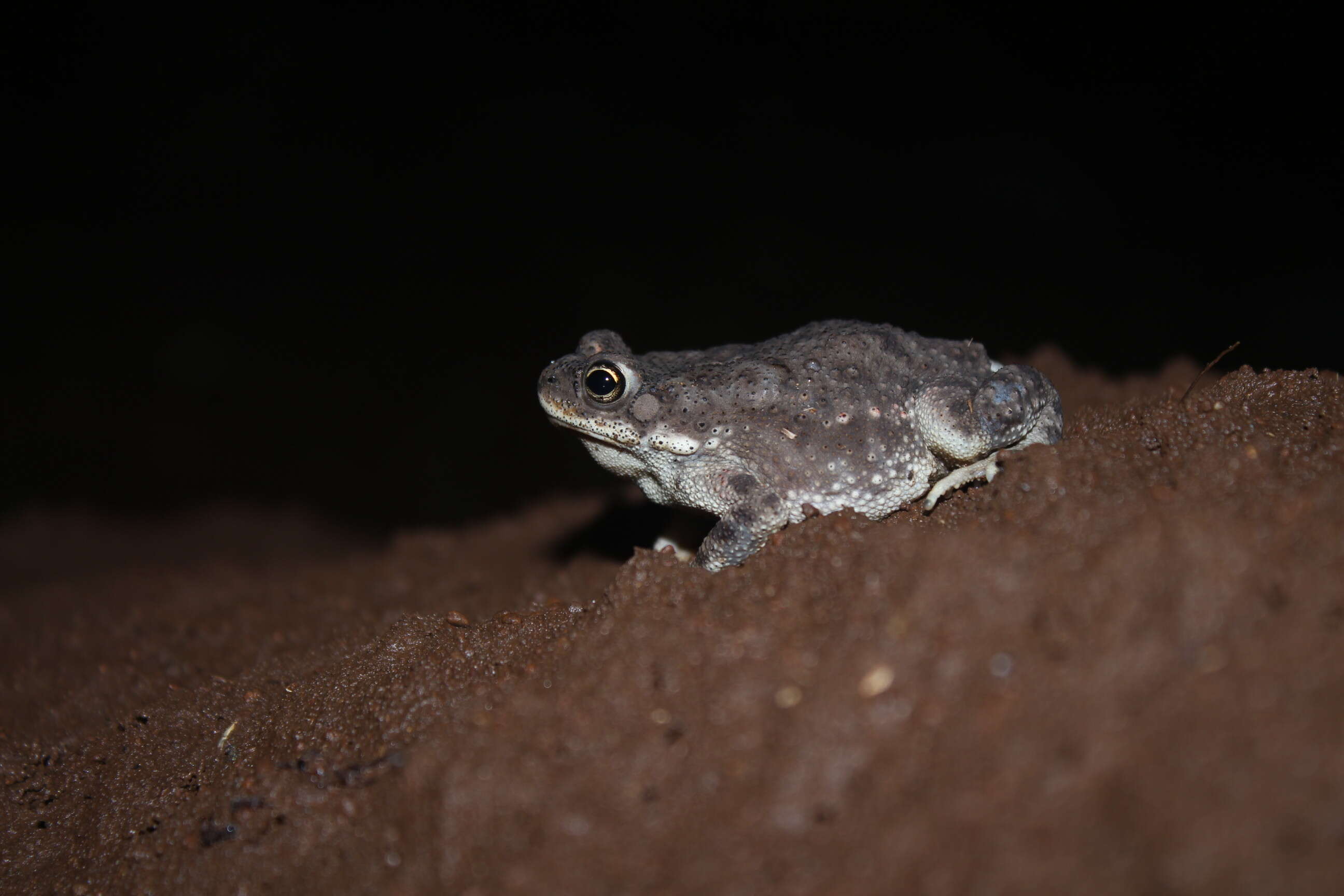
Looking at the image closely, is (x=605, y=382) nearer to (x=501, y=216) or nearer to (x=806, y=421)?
(x=806, y=421)

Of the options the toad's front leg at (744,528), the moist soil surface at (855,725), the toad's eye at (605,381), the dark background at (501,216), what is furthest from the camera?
the dark background at (501,216)

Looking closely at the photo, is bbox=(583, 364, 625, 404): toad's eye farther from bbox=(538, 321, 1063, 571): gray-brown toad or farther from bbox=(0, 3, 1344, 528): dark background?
bbox=(0, 3, 1344, 528): dark background

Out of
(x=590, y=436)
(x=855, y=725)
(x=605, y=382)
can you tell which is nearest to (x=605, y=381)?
(x=605, y=382)

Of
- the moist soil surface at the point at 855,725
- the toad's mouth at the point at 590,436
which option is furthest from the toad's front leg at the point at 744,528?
the toad's mouth at the point at 590,436

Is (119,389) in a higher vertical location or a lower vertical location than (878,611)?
lower

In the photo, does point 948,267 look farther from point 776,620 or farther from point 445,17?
point 776,620

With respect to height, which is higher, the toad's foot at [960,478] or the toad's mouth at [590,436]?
the toad's foot at [960,478]

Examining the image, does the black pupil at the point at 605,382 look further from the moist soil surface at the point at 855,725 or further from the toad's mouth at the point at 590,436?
the moist soil surface at the point at 855,725

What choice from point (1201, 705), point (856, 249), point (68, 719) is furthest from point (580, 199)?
point (1201, 705)
